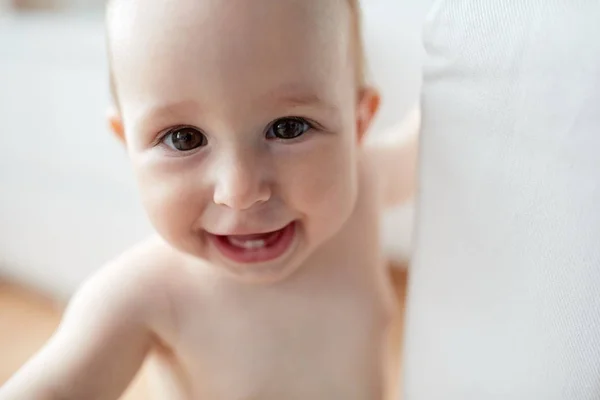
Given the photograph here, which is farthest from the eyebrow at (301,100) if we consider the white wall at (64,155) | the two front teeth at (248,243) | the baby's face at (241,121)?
the white wall at (64,155)

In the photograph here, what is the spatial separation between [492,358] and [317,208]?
15 cm

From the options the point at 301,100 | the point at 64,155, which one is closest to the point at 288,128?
the point at 301,100

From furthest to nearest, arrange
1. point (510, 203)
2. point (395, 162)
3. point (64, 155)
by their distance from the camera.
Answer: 1. point (64, 155)
2. point (395, 162)
3. point (510, 203)

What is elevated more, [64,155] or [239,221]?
[64,155]

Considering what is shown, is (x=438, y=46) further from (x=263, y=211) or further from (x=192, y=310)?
(x=192, y=310)

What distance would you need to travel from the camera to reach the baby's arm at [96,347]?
18.1 inches

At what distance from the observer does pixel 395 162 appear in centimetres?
62

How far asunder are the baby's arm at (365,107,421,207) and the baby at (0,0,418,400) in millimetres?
11

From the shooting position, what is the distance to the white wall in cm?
93

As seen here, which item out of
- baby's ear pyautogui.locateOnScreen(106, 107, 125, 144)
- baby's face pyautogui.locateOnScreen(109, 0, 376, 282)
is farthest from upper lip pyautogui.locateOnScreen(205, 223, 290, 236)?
baby's ear pyautogui.locateOnScreen(106, 107, 125, 144)

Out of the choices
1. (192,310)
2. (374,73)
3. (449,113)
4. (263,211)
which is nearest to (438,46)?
(449,113)

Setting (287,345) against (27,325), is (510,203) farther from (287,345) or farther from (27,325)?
(27,325)

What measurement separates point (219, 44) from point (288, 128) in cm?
8

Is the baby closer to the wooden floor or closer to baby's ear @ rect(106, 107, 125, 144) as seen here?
baby's ear @ rect(106, 107, 125, 144)
